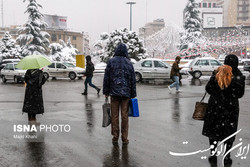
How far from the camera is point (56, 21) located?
106875 millimetres

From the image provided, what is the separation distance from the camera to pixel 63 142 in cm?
598

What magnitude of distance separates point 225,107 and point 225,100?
0.33 ft

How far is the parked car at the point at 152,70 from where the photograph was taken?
22.4 metres

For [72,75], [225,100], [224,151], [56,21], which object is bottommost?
[224,151]

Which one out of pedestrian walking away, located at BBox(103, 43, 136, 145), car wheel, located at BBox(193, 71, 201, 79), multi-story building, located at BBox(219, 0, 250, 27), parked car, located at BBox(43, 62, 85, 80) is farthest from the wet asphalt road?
multi-story building, located at BBox(219, 0, 250, 27)

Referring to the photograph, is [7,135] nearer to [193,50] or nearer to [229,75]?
[229,75]

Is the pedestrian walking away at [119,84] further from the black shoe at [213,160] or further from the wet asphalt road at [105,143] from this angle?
the black shoe at [213,160]

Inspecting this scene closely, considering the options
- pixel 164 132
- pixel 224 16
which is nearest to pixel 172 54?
pixel 164 132

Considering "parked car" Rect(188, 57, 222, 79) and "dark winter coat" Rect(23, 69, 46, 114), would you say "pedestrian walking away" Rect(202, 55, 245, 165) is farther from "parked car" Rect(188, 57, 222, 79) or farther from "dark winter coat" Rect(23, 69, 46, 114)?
"parked car" Rect(188, 57, 222, 79)

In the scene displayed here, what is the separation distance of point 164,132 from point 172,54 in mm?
47976

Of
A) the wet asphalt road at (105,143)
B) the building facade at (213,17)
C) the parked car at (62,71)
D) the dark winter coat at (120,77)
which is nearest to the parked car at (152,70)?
the parked car at (62,71)

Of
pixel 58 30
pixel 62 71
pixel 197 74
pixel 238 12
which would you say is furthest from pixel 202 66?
pixel 238 12

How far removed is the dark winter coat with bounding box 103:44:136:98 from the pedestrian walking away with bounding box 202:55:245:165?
1490mm

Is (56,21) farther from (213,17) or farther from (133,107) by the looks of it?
(133,107)
